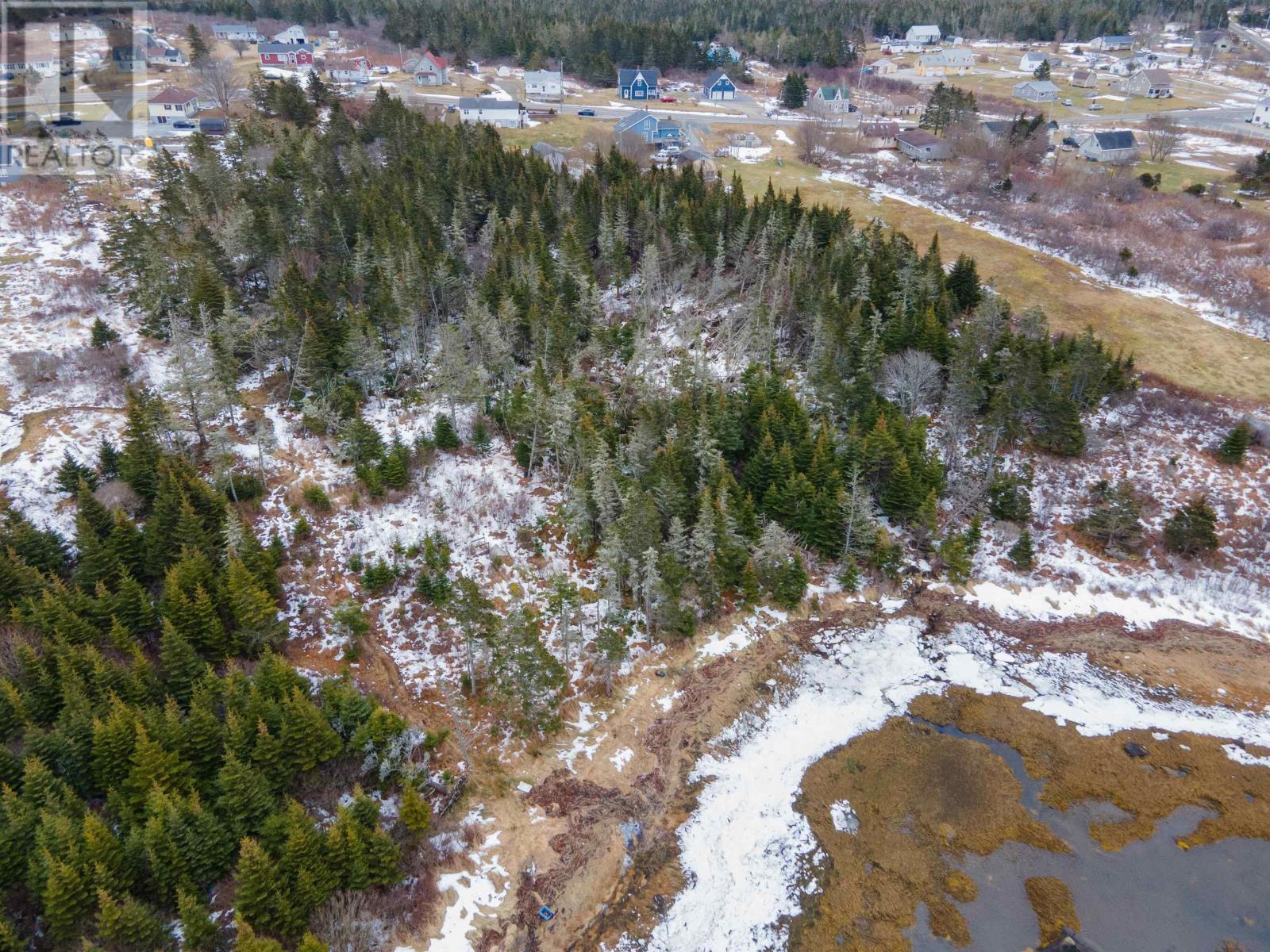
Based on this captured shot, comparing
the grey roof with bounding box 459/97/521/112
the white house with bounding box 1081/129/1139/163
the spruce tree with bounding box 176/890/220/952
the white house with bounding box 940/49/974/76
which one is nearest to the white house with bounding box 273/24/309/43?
the grey roof with bounding box 459/97/521/112

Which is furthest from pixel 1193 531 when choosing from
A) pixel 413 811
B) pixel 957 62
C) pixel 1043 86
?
pixel 957 62

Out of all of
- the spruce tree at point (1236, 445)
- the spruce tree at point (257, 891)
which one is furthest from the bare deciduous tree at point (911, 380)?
the spruce tree at point (257, 891)

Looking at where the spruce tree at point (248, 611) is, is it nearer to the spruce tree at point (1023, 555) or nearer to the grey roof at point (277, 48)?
the spruce tree at point (1023, 555)

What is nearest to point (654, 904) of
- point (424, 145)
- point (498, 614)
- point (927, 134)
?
point (498, 614)

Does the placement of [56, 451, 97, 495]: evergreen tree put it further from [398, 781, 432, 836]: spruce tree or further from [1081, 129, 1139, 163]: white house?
[1081, 129, 1139, 163]: white house

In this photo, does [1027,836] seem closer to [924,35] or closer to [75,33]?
[75,33]

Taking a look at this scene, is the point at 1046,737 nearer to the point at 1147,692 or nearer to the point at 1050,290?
the point at 1147,692
